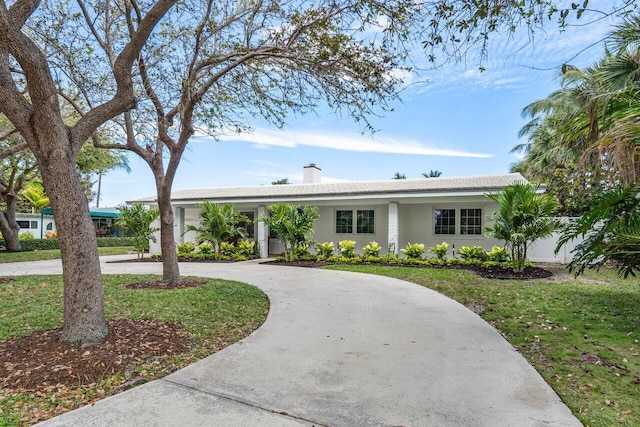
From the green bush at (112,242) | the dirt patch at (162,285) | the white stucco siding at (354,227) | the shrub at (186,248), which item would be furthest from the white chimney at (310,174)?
the green bush at (112,242)

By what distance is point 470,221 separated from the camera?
15.1 m

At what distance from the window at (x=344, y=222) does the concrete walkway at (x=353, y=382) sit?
1094 centimetres

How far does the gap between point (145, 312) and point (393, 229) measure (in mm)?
10198

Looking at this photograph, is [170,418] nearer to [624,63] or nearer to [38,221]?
[624,63]

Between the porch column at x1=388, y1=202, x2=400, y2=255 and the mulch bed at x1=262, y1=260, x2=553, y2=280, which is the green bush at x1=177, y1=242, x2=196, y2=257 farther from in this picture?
the mulch bed at x1=262, y1=260, x2=553, y2=280

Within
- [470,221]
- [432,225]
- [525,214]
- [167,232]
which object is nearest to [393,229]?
[432,225]

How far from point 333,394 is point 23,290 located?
8437 mm

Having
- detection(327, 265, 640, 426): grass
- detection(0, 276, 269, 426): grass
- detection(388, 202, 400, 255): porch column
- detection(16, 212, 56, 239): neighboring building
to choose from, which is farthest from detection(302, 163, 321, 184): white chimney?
detection(16, 212, 56, 239): neighboring building

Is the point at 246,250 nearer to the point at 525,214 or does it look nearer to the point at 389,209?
the point at 389,209

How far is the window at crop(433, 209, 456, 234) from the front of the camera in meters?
15.4

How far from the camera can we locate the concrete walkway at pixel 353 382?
2877 mm

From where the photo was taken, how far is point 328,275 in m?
11.0

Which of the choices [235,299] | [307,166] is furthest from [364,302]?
A: [307,166]

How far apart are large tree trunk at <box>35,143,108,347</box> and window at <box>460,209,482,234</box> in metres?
13.7
